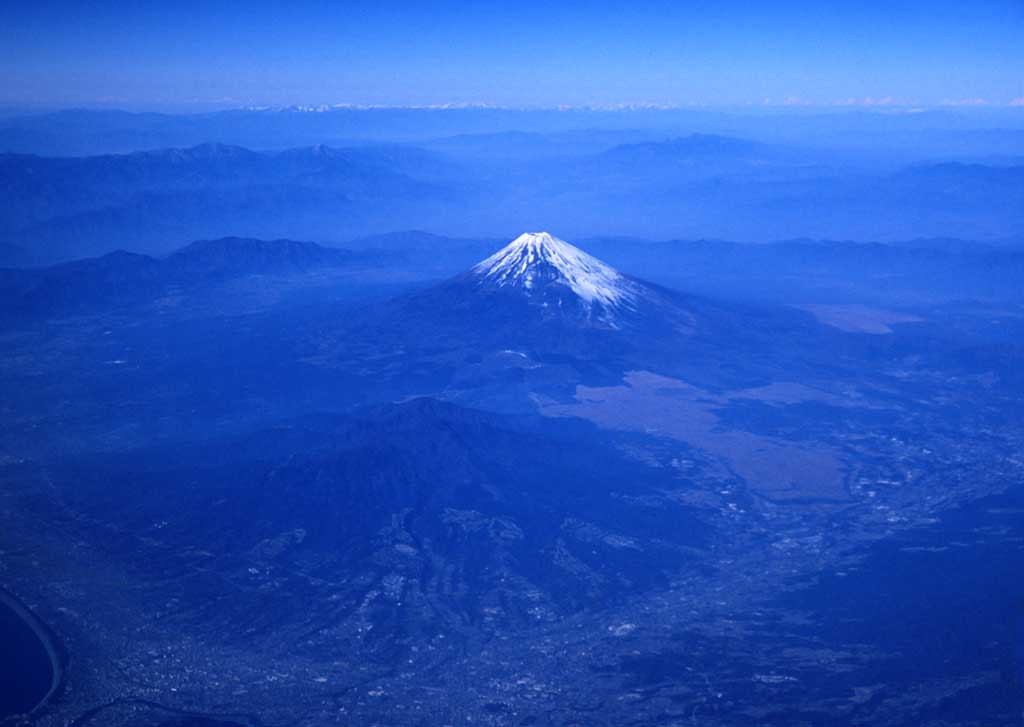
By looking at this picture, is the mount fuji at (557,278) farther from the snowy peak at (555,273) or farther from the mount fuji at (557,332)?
the mount fuji at (557,332)

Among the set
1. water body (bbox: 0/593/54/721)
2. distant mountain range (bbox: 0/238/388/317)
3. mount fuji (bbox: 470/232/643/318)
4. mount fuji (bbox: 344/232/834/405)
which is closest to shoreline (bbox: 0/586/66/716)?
water body (bbox: 0/593/54/721)

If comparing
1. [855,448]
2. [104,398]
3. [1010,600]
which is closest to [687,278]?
[855,448]

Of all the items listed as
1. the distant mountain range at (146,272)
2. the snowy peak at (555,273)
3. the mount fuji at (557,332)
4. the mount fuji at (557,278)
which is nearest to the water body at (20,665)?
the mount fuji at (557,332)

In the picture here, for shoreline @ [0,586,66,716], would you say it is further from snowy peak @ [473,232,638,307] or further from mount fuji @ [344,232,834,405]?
snowy peak @ [473,232,638,307]

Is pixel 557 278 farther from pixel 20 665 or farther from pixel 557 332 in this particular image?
pixel 20 665

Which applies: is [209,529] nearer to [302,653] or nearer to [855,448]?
[302,653]

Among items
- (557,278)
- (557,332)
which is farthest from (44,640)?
(557,278)
